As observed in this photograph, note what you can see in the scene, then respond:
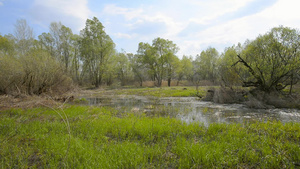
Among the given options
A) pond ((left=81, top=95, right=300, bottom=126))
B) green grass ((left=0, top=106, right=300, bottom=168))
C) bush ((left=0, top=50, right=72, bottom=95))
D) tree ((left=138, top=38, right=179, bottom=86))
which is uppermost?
tree ((left=138, top=38, right=179, bottom=86))

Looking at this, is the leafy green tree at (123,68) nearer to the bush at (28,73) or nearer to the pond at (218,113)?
the bush at (28,73)

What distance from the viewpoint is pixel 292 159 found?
3.65 m

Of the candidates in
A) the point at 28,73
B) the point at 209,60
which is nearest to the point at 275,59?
the point at 28,73

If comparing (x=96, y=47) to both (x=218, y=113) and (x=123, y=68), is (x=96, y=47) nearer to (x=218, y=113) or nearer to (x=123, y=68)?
(x=123, y=68)

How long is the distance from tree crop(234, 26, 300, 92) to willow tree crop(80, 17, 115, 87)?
3354cm

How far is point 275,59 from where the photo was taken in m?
12.6

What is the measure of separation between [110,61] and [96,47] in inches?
237

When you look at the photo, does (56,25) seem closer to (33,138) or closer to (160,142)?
(33,138)

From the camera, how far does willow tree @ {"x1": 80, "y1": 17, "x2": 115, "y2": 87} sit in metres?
37.9

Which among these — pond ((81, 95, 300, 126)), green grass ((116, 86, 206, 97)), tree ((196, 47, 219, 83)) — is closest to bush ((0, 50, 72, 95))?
pond ((81, 95, 300, 126))

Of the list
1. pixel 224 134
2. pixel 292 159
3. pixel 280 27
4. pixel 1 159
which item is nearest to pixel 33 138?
pixel 1 159

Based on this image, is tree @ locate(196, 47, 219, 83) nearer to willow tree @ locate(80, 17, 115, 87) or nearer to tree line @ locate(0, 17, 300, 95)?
tree line @ locate(0, 17, 300, 95)

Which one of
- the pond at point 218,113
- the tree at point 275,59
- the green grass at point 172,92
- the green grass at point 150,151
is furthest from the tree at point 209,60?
the green grass at point 150,151

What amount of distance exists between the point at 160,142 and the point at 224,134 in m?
2.52
